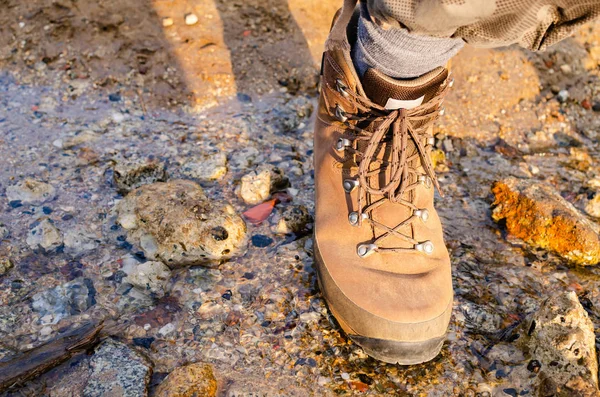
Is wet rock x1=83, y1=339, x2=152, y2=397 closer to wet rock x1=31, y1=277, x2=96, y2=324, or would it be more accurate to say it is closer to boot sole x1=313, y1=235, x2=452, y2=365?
wet rock x1=31, y1=277, x2=96, y2=324

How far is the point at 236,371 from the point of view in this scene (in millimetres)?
1458

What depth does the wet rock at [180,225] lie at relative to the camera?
175 cm

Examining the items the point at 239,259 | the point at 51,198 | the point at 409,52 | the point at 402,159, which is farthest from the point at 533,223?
the point at 51,198

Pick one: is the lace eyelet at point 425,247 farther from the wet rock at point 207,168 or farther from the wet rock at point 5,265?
the wet rock at point 5,265

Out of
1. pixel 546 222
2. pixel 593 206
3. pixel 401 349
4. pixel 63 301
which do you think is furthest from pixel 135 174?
pixel 593 206

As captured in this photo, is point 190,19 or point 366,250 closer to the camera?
point 366,250

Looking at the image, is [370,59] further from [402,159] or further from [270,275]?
[270,275]

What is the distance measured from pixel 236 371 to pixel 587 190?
168 cm

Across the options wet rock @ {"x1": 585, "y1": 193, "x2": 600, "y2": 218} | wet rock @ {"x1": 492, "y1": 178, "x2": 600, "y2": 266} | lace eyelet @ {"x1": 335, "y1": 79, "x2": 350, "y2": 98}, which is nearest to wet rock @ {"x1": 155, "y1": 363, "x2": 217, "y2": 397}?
lace eyelet @ {"x1": 335, "y1": 79, "x2": 350, "y2": 98}

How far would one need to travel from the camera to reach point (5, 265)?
1699 millimetres

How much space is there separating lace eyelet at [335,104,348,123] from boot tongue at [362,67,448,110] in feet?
0.33

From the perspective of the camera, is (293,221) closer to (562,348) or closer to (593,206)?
(562,348)

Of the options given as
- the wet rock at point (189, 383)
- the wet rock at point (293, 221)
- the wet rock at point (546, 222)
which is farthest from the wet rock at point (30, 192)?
the wet rock at point (546, 222)

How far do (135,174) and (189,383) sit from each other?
0.98 meters
